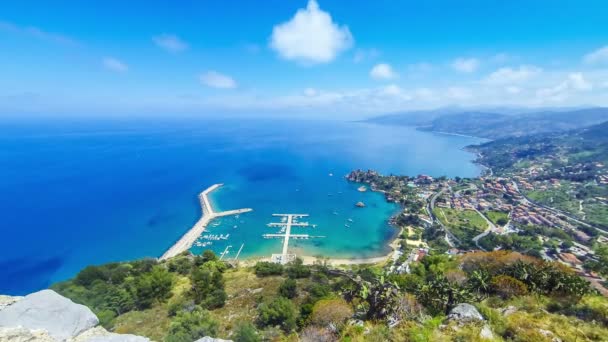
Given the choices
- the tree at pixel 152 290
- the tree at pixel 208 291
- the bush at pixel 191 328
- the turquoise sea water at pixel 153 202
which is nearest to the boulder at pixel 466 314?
the bush at pixel 191 328

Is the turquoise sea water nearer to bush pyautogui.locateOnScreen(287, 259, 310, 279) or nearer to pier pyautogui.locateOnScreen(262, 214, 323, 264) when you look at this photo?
pier pyautogui.locateOnScreen(262, 214, 323, 264)

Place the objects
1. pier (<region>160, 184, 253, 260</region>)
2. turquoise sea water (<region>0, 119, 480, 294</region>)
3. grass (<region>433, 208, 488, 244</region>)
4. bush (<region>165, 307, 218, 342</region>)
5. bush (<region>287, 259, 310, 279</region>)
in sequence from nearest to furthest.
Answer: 1. bush (<region>165, 307, 218, 342</region>)
2. bush (<region>287, 259, 310, 279</region>)
3. pier (<region>160, 184, 253, 260</region>)
4. turquoise sea water (<region>0, 119, 480, 294</region>)
5. grass (<region>433, 208, 488, 244</region>)

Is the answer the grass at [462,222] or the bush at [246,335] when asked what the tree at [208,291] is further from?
the grass at [462,222]

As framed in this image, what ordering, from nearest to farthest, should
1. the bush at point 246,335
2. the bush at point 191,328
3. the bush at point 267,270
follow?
1. the bush at point 191,328
2. the bush at point 246,335
3. the bush at point 267,270

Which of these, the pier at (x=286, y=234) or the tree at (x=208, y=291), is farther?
the pier at (x=286, y=234)

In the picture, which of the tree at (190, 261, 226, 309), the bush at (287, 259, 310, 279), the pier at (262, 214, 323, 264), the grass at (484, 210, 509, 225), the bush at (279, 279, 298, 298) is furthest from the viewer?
the grass at (484, 210, 509, 225)

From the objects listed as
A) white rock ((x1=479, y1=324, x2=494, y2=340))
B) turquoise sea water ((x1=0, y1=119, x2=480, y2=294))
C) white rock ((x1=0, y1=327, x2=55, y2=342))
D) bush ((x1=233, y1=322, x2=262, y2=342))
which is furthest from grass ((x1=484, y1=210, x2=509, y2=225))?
white rock ((x1=0, y1=327, x2=55, y2=342))

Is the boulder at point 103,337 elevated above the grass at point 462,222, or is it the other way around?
the boulder at point 103,337
